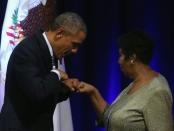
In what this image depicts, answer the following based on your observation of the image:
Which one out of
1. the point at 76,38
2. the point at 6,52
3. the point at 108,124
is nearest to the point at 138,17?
the point at 6,52

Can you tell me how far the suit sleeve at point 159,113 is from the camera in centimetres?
220

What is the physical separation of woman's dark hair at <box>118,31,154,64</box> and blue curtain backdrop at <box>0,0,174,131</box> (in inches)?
50.6

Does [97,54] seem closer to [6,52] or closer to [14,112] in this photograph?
[6,52]

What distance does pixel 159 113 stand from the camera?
220 cm

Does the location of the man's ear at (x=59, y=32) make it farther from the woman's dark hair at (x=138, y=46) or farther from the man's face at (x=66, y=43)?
the woman's dark hair at (x=138, y=46)

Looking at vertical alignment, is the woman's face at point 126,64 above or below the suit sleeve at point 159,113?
above

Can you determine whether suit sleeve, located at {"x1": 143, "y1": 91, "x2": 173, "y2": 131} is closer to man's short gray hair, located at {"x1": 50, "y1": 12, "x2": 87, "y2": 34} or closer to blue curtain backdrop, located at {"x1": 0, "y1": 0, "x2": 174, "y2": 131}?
man's short gray hair, located at {"x1": 50, "y1": 12, "x2": 87, "y2": 34}

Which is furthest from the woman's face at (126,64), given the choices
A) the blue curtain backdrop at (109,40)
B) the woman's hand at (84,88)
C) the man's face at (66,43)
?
the blue curtain backdrop at (109,40)

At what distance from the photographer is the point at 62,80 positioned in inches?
82.6

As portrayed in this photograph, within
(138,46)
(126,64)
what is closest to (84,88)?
(126,64)

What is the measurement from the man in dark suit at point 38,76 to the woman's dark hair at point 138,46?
0.39 meters

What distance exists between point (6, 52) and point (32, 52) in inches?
48.9

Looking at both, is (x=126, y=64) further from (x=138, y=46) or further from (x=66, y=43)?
(x=66, y=43)

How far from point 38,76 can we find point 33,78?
0.03 metres
